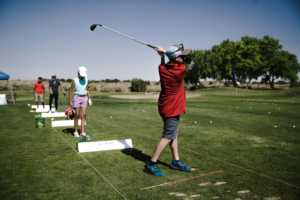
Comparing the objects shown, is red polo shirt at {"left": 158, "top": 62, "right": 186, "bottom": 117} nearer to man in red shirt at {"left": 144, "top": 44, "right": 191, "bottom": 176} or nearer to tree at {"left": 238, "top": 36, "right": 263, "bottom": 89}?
man in red shirt at {"left": 144, "top": 44, "right": 191, "bottom": 176}

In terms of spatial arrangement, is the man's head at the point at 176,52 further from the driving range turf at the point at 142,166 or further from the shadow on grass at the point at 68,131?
the shadow on grass at the point at 68,131

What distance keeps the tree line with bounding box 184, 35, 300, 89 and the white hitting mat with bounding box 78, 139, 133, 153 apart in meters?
71.4

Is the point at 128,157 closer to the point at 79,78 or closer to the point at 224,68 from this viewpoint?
the point at 79,78

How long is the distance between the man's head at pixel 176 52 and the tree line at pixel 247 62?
238ft

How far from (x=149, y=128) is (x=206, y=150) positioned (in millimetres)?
3829

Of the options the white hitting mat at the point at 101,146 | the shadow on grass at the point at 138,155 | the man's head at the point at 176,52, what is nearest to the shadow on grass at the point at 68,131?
the white hitting mat at the point at 101,146

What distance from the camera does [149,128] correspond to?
1024 cm

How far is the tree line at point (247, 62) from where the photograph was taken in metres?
74.4

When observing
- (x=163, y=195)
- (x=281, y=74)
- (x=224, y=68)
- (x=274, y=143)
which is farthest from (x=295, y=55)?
(x=163, y=195)

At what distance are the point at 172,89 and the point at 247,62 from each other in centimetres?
7581

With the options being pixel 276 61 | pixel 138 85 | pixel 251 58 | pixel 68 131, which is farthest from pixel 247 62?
pixel 68 131

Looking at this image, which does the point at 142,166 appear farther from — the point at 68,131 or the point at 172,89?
the point at 68,131

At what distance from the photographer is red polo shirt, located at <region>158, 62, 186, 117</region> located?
4.72 meters

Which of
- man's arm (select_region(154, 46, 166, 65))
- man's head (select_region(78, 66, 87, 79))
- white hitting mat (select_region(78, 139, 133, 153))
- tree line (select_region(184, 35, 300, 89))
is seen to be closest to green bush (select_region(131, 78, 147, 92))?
tree line (select_region(184, 35, 300, 89))
